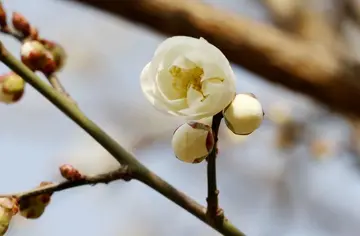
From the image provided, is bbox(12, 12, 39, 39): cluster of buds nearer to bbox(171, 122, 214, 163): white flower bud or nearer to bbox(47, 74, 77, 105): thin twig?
bbox(47, 74, 77, 105): thin twig

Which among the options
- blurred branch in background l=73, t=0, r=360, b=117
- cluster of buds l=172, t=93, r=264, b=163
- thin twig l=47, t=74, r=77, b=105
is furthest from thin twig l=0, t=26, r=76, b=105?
blurred branch in background l=73, t=0, r=360, b=117

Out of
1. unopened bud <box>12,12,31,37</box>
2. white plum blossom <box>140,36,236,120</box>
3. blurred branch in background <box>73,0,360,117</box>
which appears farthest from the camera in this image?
blurred branch in background <box>73,0,360,117</box>

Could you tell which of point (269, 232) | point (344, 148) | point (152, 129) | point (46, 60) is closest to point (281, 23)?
point (344, 148)

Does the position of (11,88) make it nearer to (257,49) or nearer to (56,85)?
(56,85)

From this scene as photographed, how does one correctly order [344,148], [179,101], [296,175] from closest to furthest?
[179,101] → [344,148] → [296,175]

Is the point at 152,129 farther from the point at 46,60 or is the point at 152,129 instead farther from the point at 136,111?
the point at 46,60
